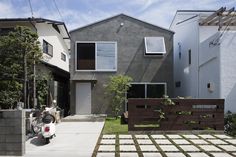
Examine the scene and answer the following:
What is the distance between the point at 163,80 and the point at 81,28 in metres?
5.95

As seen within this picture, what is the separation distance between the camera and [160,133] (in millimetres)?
12492

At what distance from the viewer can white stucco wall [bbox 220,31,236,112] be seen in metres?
15.2

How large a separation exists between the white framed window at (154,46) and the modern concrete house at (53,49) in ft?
18.7

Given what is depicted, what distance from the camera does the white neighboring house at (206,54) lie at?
1527 centimetres

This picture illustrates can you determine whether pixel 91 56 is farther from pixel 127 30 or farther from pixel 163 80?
pixel 163 80

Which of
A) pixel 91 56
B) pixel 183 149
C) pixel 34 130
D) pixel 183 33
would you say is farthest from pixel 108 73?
pixel 183 149

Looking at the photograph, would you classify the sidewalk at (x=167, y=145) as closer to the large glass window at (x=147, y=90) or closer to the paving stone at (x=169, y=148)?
the paving stone at (x=169, y=148)

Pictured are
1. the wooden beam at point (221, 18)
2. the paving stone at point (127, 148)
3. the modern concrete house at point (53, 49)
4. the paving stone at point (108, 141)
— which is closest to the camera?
the paving stone at point (127, 148)

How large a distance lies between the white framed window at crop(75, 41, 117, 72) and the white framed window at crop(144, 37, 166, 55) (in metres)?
2.14

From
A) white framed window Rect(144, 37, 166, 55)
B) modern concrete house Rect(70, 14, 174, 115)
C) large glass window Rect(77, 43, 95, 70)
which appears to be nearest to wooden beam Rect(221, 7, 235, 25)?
modern concrete house Rect(70, 14, 174, 115)

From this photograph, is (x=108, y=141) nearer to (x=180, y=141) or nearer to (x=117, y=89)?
(x=180, y=141)

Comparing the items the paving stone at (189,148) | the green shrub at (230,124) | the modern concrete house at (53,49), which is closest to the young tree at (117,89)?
the modern concrete house at (53,49)

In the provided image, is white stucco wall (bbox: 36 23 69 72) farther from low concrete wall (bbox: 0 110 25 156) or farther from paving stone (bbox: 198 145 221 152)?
paving stone (bbox: 198 145 221 152)

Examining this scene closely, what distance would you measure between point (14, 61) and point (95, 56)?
5.77 metres
